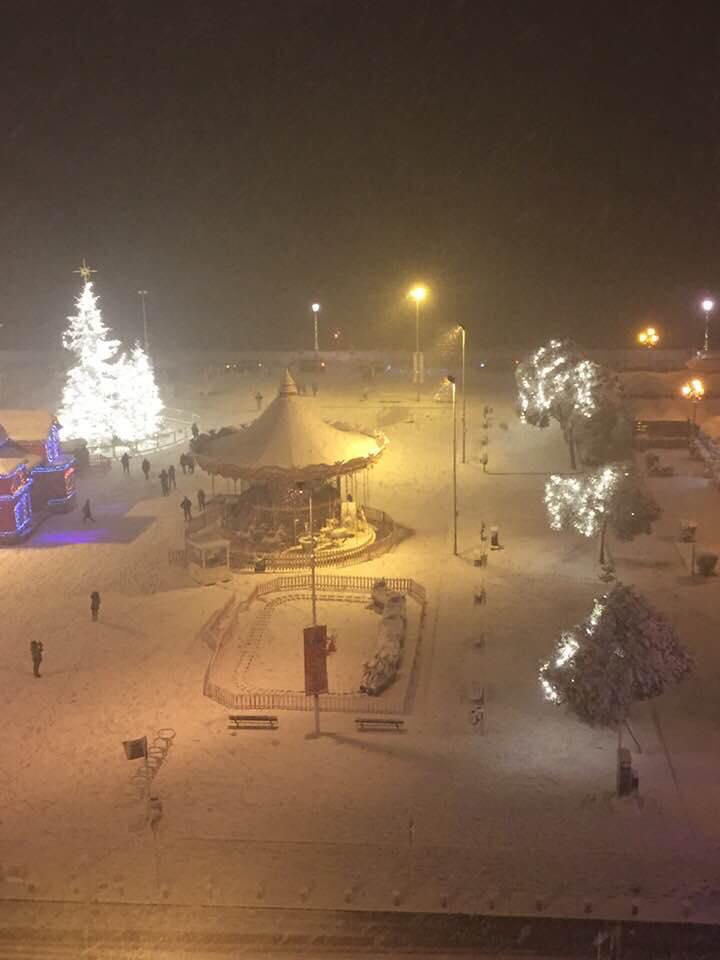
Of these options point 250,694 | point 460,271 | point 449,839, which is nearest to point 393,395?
point 250,694

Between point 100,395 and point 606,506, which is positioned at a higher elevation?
point 100,395

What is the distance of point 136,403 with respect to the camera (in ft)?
170

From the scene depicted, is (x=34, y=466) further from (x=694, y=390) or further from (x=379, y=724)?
(x=694, y=390)

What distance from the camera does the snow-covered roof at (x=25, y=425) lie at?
131ft

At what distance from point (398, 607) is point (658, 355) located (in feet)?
143

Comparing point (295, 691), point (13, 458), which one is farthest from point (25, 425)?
point (295, 691)

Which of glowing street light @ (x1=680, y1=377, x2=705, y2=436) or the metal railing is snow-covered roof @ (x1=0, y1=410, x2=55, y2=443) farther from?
glowing street light @ (x1=680, y1=377, x2=705, y2=436)

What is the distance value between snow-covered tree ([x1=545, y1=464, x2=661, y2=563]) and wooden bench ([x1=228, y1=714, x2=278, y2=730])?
1367 cm

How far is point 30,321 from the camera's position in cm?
10850

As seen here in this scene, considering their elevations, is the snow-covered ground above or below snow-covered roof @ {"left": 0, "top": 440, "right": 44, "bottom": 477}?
below

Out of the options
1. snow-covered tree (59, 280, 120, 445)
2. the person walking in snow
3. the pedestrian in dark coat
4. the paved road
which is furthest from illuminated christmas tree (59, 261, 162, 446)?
the paved road

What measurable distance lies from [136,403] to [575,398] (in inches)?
837

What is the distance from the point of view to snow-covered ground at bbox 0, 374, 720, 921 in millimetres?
16484

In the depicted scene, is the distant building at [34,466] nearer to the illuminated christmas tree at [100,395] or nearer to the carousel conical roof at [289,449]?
the carousel conical roof at [289,449]
